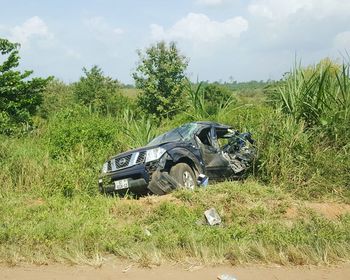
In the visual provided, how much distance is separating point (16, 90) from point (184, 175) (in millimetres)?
13636

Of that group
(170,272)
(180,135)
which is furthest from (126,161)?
(170,272)

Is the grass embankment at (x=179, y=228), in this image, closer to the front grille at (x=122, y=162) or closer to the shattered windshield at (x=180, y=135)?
the front grille at (x=122, y=162)

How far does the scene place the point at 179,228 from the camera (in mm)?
6574

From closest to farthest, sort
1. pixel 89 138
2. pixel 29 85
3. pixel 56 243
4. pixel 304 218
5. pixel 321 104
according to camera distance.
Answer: pixel 56 243
pixel 304 218
pixel 321 104
pixel 89 138
pixel 29 85

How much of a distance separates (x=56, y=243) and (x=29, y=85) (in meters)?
16.4

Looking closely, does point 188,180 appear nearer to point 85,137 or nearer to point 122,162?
point 122,162

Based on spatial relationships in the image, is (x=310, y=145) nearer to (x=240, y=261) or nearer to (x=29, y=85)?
(x=240, y=261)

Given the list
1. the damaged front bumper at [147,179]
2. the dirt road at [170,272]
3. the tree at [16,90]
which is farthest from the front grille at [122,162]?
the tree at [16,90]

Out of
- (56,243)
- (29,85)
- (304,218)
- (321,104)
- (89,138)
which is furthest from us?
(29,85)

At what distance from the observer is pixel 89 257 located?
18.2 feet

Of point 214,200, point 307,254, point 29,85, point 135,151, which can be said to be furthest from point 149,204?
point 29,85

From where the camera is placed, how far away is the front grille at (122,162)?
9266 millimetres

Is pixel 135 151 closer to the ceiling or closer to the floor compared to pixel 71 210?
closer to the ceiling

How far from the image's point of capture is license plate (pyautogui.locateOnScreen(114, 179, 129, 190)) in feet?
29.3
